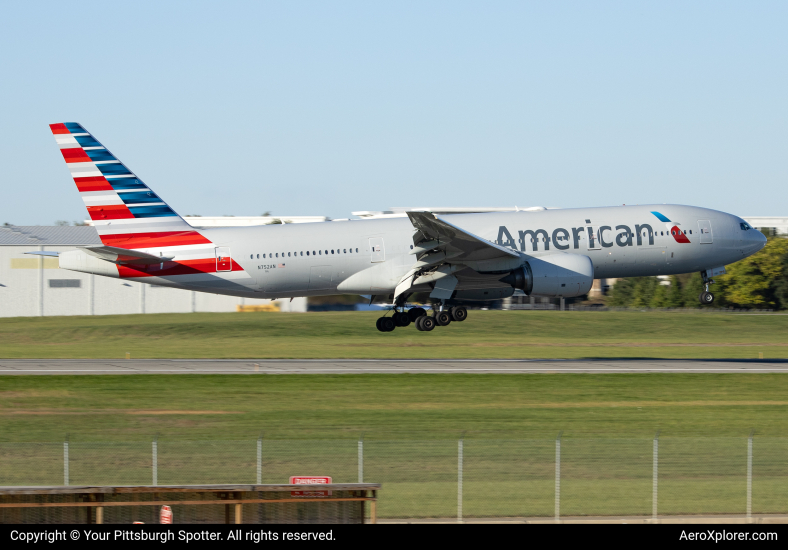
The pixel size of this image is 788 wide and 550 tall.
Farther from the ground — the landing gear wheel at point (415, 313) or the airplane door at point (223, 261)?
the airplane door at point (223, 261)

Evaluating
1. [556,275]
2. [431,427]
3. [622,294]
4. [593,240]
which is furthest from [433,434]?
[622,294]

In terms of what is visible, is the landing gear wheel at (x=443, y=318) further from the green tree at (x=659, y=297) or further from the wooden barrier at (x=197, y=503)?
the green tree at (x=659, y=297)

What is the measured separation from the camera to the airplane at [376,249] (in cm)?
4541

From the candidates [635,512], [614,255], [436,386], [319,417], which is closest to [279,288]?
[436,386]

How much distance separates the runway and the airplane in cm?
387

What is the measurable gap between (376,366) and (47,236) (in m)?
76.1

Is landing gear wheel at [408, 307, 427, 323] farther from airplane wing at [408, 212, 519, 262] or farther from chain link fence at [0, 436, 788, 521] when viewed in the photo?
chain link fence at [0, 436, 788, 521]

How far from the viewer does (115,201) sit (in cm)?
4606

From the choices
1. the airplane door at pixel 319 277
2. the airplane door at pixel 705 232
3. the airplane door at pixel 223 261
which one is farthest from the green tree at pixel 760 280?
the airplane door at pixel 223 261

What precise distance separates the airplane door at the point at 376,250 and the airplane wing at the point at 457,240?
10.3 feet

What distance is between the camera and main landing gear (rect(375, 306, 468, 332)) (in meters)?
46.9

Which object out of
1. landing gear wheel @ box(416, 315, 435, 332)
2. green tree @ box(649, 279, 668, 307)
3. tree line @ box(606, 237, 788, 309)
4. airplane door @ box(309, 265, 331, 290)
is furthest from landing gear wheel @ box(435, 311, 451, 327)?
green tree @ box(649, 279, 668, 307)

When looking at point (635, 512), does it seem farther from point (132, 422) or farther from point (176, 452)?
point (132, 422)

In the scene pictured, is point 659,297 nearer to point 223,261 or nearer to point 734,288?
point 734,288
